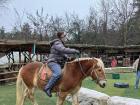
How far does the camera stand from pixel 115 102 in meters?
10.4

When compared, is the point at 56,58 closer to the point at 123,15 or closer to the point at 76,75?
the point at 76,75

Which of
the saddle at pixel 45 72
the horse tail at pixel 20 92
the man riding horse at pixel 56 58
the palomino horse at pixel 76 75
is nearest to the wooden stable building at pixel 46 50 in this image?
the horse tail at pixel 20 92

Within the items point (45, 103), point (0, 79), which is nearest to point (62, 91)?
point (45, 103)

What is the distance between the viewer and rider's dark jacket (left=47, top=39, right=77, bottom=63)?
32.8 ft

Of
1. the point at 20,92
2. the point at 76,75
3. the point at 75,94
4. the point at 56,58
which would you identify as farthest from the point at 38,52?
the point at 76,75

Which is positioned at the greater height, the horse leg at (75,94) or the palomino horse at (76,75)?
the palomino horse at (76,75)

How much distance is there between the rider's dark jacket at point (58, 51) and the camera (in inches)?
394

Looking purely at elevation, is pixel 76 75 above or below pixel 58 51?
below

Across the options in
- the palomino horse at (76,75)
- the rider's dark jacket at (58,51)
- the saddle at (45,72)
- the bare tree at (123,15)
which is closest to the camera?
the palomino horse at (76,75)

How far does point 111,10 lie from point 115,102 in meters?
57.7

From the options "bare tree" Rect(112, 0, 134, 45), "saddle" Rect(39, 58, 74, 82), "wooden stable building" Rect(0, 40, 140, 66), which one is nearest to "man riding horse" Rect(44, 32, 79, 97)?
"saddle" Rect(39, 58, 74, 82)

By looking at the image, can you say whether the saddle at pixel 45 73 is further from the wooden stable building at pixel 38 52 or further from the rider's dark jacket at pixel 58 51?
the wooden stable building at pixel 38 52

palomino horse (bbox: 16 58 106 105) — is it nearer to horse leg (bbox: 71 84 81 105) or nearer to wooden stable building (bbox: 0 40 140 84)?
horse leg (bbox: 71 84 81 105)

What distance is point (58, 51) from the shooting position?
10203 mm
